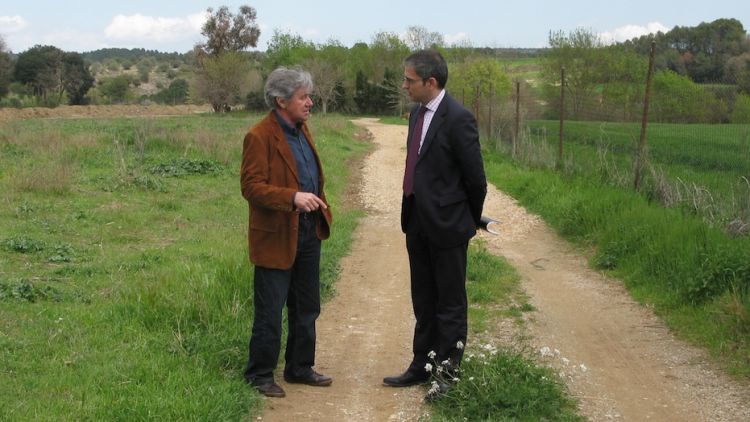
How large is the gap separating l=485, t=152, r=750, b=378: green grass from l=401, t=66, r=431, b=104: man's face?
284cm

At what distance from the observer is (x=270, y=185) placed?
4625 millimetres

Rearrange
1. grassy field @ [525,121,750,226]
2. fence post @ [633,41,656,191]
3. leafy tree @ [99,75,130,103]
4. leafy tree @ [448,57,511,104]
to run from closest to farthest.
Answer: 1. grassy field @ [525,121,750,226]
2. fence post @ [633,41,656,191]
3. leafy tree @ [448,57,511,104]
4. leafy tree @ [99,75,130,103]

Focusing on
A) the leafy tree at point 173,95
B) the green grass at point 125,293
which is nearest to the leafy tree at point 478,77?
the green grass at point 125,293

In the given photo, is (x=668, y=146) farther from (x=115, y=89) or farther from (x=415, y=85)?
(x=115, y=89)

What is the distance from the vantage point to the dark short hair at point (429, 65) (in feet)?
15.3

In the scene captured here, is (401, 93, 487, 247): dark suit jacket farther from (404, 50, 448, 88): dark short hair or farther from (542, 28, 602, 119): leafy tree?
(542, 28, 602, 119): leafy tree

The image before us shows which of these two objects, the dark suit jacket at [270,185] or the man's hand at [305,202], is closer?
the man's hand at [305,202]

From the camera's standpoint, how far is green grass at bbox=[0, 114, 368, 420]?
173 inches

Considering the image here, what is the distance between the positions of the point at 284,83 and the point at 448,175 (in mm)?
1129

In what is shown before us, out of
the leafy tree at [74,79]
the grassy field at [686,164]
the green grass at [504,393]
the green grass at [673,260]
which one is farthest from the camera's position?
the leafy tree at [74,79]

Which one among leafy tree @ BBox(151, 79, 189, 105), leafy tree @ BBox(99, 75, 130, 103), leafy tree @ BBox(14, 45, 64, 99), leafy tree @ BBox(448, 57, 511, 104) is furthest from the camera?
leafy tree @ BBox(151, 79, 189, 105)

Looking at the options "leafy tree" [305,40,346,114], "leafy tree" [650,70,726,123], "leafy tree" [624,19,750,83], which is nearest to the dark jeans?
"leafy tree" [624,19,750,83]

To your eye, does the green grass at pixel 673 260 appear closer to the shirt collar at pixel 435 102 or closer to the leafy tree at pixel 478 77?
the shirt collar at pixel 435 102

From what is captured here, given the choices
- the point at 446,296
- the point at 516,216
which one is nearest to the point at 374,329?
the point at 446,296
